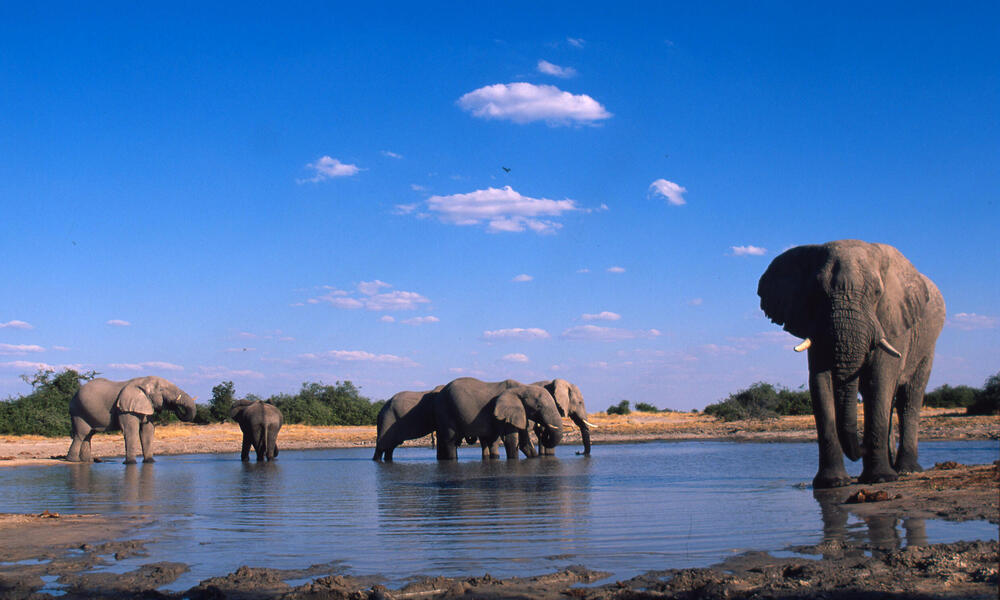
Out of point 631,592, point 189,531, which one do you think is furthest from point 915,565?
point 189,531

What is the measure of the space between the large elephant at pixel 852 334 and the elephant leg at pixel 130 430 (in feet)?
66.5

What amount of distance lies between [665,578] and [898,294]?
7144 mm

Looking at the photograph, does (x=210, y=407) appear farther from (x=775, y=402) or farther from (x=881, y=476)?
(x=881, y=476)

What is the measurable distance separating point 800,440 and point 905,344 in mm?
19375

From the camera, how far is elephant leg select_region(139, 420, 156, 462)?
2589 cm

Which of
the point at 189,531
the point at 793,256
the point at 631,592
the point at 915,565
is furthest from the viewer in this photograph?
the point at 793,256

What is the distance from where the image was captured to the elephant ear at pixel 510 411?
23.6 m

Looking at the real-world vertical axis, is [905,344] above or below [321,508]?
above

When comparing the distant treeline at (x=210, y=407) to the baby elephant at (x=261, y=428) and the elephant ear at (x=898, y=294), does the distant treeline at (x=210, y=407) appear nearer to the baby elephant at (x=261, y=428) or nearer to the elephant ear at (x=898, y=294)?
the baby elephant at (x=261, y=428)

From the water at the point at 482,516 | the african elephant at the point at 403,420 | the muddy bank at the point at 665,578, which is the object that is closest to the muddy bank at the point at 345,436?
the african elephant at the point at 403,420

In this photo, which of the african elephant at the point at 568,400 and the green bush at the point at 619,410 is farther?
the green bush at the point at 619,410

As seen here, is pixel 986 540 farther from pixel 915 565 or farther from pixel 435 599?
pixel 435 599

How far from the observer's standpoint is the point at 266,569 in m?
6.77

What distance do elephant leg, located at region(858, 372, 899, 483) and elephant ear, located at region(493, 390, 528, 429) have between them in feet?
42.4
